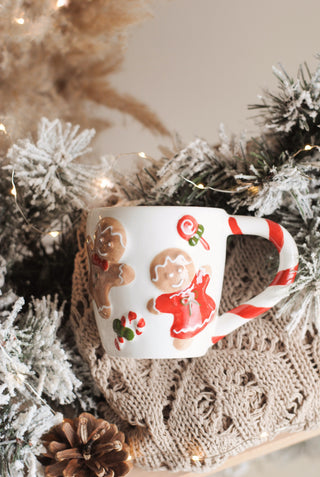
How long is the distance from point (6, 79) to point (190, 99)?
0.86 feet

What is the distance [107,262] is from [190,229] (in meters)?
0.08

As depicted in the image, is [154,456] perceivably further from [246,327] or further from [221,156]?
[221,156]

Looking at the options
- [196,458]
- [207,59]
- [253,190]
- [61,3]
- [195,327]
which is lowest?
[196,458]

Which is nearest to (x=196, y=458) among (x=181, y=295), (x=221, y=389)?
(x=221, y=389)

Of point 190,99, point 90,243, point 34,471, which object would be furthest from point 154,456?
point 190,99

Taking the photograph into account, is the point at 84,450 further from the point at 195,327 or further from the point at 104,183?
the point at 104,183

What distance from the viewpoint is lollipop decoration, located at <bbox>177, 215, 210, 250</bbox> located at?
416 mm

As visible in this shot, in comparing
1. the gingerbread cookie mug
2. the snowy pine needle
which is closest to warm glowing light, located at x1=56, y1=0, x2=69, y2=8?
the snowy pine needle

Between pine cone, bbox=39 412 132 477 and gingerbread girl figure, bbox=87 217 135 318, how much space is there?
0.36ft

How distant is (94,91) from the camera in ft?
2.30

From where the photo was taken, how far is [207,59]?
2.21 feet

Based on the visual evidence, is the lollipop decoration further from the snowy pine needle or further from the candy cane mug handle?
the snowy pine needle

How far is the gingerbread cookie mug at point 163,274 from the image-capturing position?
0.41 meters

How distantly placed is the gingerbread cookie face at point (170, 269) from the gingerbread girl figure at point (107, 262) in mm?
22
